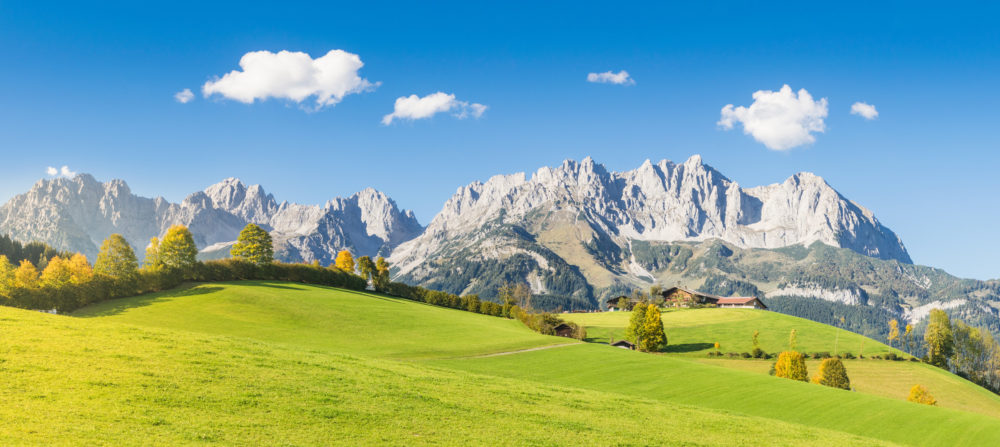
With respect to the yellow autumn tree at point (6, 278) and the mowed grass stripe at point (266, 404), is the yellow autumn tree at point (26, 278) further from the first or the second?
the mowed grass stripe at point (266, 404)

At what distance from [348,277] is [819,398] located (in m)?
94.5

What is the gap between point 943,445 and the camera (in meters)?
41.6

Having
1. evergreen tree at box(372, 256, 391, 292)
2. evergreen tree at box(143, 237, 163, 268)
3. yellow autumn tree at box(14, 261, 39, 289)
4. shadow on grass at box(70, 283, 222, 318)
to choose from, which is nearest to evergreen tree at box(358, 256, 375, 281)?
evergreen tree at box(372, 256, 391, 292)

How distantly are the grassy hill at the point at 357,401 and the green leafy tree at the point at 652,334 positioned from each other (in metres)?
51.7

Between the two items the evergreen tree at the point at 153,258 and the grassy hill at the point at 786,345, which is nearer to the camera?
the evergreen tree at the point at 153,258

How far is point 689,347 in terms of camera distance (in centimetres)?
12031

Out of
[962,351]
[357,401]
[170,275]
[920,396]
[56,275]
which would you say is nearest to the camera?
[357,401]

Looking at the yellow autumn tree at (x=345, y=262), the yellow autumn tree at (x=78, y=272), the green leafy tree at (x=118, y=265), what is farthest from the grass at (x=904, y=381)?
the yellow autumn tree at (x=78, y=272)

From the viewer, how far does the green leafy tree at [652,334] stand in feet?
367

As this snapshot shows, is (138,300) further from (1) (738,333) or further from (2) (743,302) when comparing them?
(2) (743,302)

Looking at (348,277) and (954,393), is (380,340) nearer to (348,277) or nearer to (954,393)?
(348,277)

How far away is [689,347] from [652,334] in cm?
1447

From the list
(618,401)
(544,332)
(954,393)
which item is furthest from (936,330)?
(618,401)

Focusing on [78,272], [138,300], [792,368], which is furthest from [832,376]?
[78,272]
